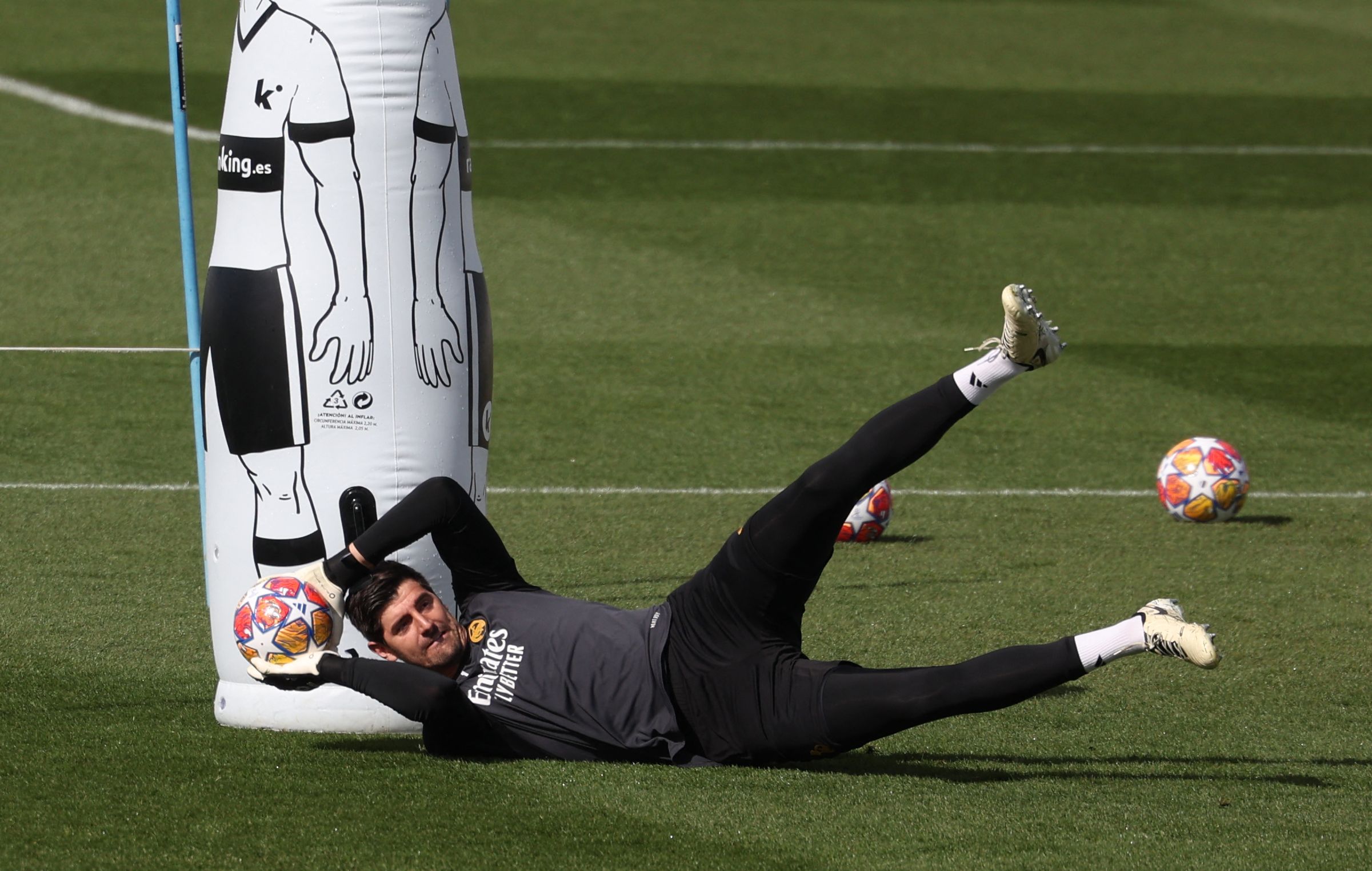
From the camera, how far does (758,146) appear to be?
2322cm

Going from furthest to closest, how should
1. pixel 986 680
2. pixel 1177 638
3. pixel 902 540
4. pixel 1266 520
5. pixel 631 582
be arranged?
pixel 1266 520
pixel 902 540
pixel 631 582
pixel 986 680
pixel 1177 638

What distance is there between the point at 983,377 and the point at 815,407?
7.39 metres

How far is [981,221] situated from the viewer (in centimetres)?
2022

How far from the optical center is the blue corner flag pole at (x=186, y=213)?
7.23 metres

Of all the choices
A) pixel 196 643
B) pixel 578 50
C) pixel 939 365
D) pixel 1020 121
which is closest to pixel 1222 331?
pixel 939 365

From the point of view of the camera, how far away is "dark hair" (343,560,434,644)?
6281mm

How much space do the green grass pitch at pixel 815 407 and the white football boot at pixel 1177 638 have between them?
0.51m

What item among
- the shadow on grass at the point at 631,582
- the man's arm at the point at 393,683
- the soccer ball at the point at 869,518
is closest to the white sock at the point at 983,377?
the man's arm at the point at 393,683

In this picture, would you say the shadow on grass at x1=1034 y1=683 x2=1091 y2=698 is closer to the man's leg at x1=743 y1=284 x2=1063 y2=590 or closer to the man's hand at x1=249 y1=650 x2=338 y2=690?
the man's leg at x1=743 y1=284 x2=1063 y2=590

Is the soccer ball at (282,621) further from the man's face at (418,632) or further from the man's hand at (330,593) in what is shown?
the man's face at (418,632)

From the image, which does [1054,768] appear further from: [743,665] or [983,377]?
[983,377]

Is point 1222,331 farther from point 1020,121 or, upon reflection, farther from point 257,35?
point 257,35

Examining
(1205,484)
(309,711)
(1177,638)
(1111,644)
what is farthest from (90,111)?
(1177,638)

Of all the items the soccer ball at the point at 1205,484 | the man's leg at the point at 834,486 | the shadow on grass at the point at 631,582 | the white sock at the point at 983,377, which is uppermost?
the white sock at the point at 983,377
